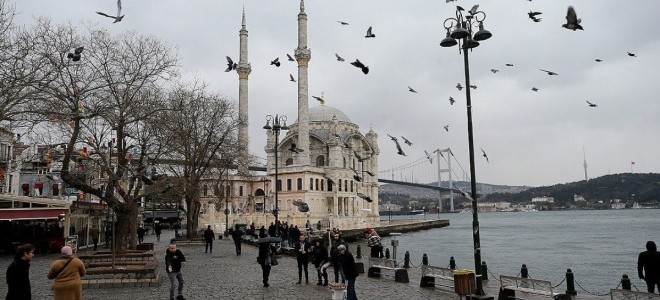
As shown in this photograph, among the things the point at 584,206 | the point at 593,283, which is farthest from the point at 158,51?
the point at 584,206

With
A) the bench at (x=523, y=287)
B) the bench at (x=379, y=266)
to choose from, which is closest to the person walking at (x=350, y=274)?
the bench at (x=523, y=287)

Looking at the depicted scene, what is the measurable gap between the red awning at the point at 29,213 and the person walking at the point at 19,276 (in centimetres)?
1673

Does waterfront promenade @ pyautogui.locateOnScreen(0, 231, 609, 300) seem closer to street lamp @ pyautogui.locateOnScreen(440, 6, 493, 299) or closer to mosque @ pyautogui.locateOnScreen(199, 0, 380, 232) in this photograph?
street lamp @ pyautogui.locateOnScreen(440, 6, 493, 299)

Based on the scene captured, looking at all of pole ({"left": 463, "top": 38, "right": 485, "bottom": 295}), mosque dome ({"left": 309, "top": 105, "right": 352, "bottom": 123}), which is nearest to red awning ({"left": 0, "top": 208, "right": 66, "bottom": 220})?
pole ({"left": 463, "top": 38, "right": 485, "bottom": 295})

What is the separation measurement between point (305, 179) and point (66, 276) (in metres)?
57.9

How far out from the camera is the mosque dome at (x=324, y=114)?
84575 mm

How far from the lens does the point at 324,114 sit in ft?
281

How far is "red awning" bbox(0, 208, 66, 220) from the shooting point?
21734 mm

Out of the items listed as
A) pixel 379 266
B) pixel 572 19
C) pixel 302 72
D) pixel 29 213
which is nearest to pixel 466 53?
pixel 572 19

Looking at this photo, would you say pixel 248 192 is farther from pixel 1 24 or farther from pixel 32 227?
pixel 1 24

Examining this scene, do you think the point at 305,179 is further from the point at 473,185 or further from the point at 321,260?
the point at 473,185

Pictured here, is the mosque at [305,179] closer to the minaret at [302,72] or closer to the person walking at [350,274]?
the minaret at [302,72]

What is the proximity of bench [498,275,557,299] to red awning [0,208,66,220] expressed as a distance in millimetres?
18842

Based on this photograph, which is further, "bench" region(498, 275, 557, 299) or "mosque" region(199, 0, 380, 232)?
"mosque" region(199, 0, 380, 232)
